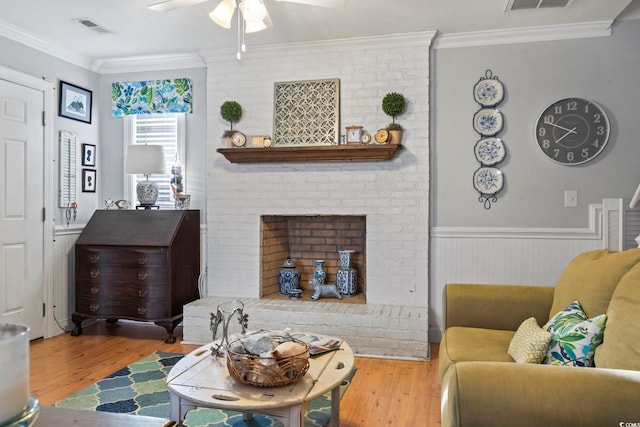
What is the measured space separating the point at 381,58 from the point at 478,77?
0.80 m

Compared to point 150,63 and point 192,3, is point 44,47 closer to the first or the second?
point 150,63

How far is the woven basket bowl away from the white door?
2.68m

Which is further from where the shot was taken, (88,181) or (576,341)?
(88,181)

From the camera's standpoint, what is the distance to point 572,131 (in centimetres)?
367

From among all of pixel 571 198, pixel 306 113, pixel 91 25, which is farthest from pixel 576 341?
pixel 91 25

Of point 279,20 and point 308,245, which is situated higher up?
point 279,20

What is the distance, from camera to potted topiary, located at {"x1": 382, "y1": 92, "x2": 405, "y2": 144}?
3787mm

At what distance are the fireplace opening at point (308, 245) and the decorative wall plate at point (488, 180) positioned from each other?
3.28 feet

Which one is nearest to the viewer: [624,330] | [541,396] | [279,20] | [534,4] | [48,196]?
[541,396]

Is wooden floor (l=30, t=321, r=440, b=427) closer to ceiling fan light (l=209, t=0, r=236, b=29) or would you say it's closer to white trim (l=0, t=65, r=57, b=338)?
white trim (l=0, t=65, r=57, b=338)

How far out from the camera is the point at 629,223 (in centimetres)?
349

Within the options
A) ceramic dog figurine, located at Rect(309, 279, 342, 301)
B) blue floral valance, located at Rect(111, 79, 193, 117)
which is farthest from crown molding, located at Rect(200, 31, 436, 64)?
ceramic dog figurine, located at Rect(309, 279, 342, 301)

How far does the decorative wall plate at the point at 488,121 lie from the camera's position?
3789 millimetres

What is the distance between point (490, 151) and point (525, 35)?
36.8 inches
